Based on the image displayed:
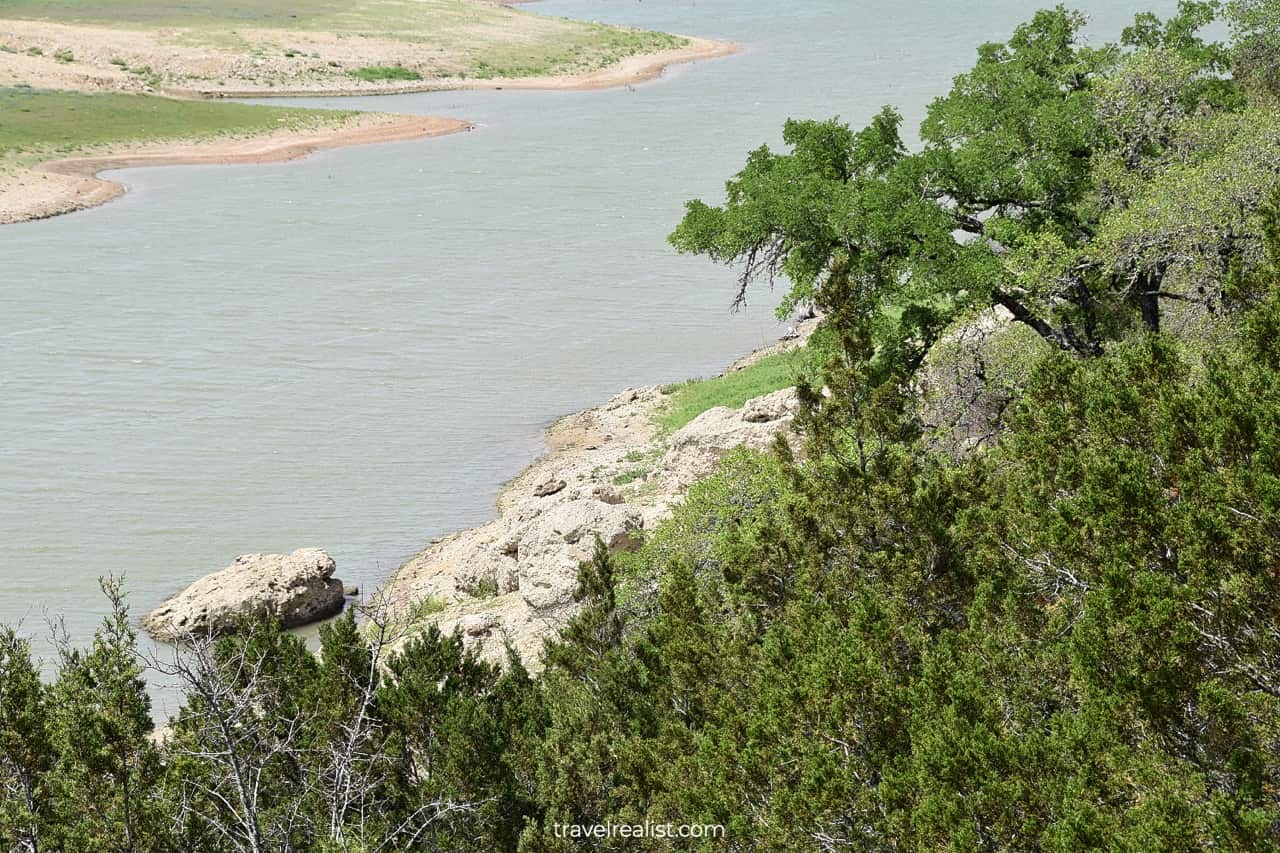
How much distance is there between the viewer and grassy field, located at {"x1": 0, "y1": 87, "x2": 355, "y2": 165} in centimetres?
7188

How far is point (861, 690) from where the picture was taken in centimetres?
1098

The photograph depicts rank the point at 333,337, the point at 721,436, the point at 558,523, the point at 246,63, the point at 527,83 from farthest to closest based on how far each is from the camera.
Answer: the point at 246,63, the point at 527,83, the point at 333,337, the point at 721,436, the point at 558,523

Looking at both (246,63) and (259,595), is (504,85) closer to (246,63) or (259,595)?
(246,63)

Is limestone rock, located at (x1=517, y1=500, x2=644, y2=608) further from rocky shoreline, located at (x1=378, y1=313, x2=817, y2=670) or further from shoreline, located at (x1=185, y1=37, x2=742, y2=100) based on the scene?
shoreline, located at (x1=185, y1=37, x2=742, y2=100)

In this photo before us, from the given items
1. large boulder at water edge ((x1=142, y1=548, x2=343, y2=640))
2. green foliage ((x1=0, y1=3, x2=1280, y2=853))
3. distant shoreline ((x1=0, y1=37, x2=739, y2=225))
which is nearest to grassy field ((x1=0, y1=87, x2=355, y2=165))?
distant shoreline ((x1=0, y1=37, x2=739, y2=225))

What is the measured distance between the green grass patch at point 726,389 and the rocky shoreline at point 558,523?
612mm

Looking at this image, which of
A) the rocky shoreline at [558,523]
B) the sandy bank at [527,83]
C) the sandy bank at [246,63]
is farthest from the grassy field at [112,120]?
the rocky shoreline at [558,523]

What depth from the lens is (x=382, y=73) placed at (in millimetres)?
103000

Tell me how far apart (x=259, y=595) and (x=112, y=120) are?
205ft

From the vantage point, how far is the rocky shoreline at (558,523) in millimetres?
21406

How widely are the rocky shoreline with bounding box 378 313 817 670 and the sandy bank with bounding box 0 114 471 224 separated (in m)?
36.7

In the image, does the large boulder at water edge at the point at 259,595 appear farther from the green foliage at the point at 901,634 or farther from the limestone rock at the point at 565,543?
the green foliage at the point at 901,634

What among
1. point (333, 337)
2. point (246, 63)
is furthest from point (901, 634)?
point (246, 63)

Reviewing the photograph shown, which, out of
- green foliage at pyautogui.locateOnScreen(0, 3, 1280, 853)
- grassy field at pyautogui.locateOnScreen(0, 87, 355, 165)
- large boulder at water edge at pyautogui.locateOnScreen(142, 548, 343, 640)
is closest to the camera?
green foliage at pyautogui.locateOnScreen(0, 3, 1280, 853)
